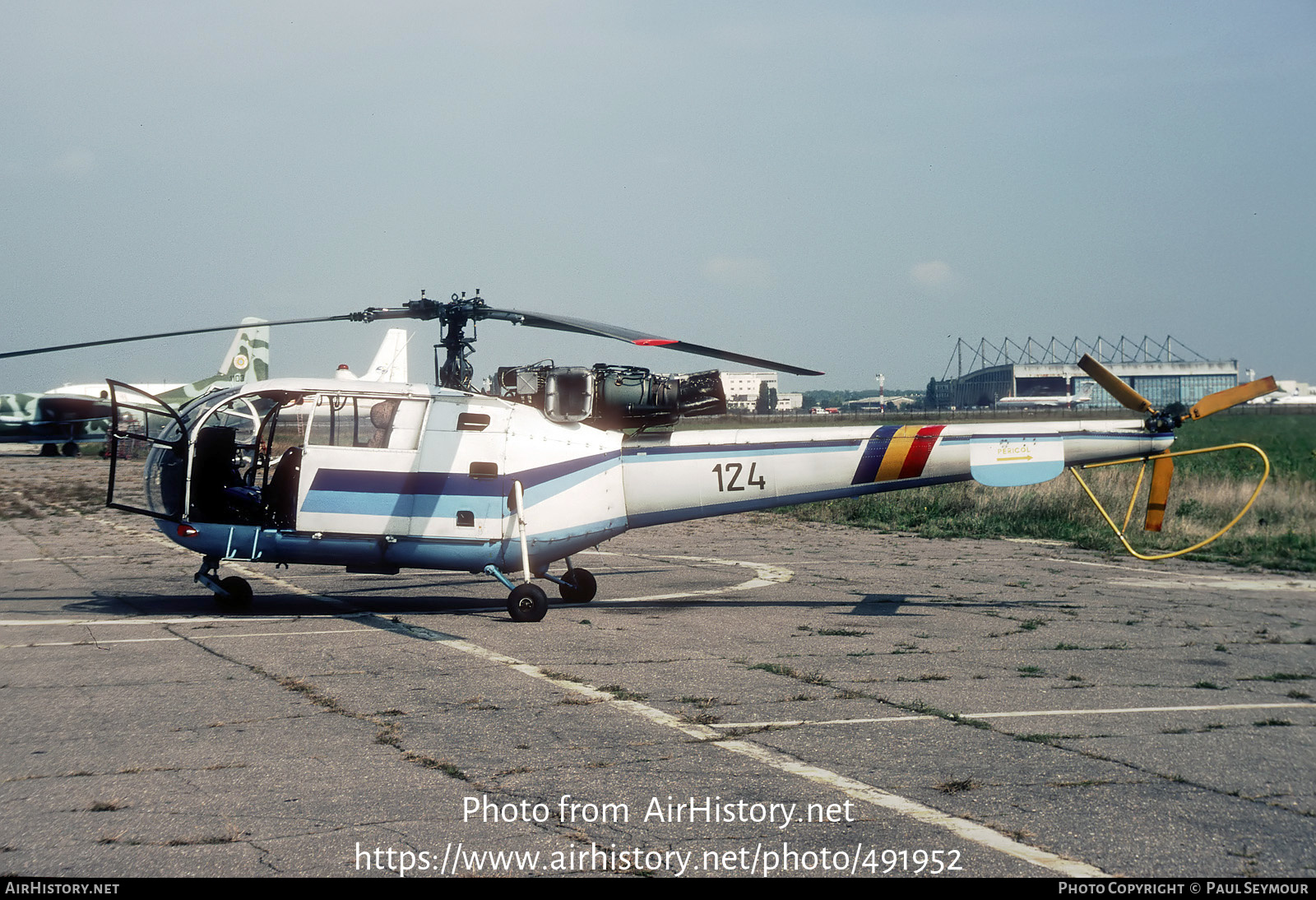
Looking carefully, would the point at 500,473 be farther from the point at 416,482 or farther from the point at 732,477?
the point at 732,477

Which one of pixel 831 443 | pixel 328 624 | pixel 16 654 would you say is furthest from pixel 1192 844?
pixel 16 654

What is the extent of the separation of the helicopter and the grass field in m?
7.31

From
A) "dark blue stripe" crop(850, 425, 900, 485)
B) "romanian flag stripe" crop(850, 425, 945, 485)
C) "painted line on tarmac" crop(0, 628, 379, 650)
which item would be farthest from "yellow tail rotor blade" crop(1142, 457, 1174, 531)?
"painted line on tarmac" crop(0, 628, 379, 650)

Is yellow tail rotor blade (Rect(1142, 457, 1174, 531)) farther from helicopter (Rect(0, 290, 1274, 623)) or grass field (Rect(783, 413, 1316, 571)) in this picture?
grass field (Rect(783, 413, 1316, 571))

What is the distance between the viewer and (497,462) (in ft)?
38.0

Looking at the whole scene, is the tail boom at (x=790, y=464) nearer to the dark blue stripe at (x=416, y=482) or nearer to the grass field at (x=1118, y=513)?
the dark blue stripe at (x=416, y=482)

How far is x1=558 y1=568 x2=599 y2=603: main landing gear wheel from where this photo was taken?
41.7 feet

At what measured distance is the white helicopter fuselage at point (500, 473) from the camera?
11.4 metres

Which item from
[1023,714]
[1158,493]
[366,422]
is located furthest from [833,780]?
[366,422]

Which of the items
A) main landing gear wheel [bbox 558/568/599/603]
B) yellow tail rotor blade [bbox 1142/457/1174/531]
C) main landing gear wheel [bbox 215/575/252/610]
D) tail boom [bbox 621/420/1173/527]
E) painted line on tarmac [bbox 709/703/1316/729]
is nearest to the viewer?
painted line on tarmac [bbox 709/703/1316/729]

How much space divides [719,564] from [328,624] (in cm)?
712

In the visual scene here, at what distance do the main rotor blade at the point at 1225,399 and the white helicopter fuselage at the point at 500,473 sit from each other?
1.48 feet

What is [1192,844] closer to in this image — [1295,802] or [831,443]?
[1295,802]

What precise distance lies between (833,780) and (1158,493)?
725 cm
